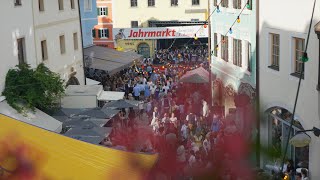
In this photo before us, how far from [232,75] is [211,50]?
4.09 m

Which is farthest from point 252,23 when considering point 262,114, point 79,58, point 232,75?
point 262,114

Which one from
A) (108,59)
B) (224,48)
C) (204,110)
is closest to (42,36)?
(204,110)

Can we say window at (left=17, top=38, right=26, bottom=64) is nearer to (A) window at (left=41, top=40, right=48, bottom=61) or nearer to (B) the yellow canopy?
(A) window at (left=41, top=40, right=48, bottom=61)

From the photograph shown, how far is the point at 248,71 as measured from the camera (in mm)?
18922

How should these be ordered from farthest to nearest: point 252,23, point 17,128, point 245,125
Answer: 1. point 252,23
2. point 17,128
3. point 245,125

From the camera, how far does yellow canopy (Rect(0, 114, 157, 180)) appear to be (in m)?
9.02

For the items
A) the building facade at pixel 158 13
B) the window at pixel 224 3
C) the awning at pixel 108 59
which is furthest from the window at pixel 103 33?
the window at pixel 224 3

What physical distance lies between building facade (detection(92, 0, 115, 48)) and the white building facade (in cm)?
2887

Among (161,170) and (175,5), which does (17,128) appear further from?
(175,5)

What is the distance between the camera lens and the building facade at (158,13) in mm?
51844

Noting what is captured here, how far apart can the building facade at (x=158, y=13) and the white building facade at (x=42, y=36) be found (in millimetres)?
28269

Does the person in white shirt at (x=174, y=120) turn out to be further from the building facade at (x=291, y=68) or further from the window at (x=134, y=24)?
the window at (x=134, y=24)

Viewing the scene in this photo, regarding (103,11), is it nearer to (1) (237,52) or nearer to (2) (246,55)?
(1) (237,52)

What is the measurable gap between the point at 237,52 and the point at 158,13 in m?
32.6
